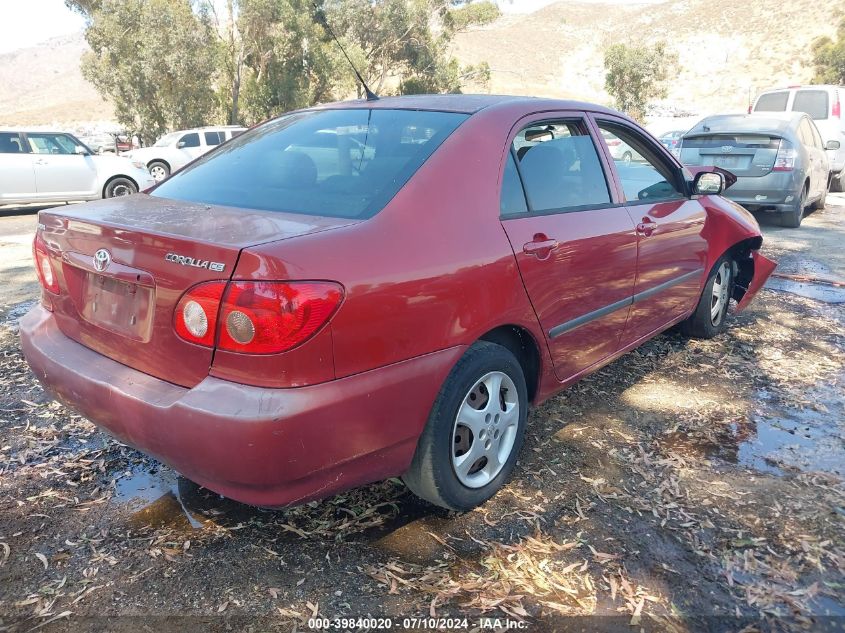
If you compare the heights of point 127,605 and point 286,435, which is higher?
point 286,435

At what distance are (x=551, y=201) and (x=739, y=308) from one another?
2865 mm

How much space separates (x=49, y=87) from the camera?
103125 mm

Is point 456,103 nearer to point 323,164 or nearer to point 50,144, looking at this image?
point 323,164

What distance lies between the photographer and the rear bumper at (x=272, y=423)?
6.68ft

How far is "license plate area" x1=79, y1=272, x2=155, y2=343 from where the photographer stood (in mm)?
2293

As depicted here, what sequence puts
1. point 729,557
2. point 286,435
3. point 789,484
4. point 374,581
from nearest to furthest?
point 286,435 → point 374,581 → point 729,557 → point 789,484

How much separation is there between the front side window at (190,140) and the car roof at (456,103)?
1653 centimetres

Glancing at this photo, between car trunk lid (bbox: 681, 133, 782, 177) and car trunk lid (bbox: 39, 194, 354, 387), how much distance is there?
27.7 ft

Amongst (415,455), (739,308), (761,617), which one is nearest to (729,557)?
(761,617)

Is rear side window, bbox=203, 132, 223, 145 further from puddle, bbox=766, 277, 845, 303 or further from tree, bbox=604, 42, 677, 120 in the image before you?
tree, bbox=604, 42, 677, 120

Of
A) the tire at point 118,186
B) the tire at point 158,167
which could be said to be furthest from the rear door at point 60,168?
the tire at point 158,167

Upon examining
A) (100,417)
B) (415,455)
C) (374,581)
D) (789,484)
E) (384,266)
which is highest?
(384,266)

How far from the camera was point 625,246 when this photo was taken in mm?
3436

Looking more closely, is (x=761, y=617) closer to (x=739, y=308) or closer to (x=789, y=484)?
(x=789, y=484)
